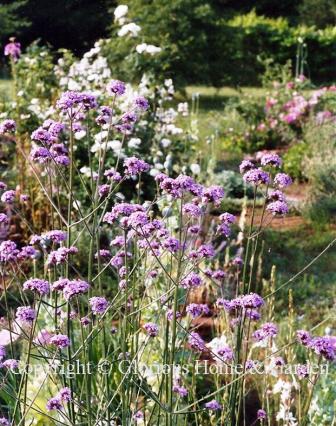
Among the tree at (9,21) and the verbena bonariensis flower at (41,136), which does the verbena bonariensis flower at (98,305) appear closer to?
the verbena bonariensis flower at (41,136)

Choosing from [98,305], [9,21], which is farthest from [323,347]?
[9,21]

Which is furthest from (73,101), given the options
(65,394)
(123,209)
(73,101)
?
(65,394)

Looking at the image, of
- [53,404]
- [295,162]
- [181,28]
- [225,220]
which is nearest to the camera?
[53,404]

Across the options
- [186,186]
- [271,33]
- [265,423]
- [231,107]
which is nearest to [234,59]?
[271,33]

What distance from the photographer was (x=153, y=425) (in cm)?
271

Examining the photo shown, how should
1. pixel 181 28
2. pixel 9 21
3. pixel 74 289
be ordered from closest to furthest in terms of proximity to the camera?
pixel 74 289, pixel 181 28, pixel 9 21

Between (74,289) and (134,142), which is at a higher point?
(74,289)

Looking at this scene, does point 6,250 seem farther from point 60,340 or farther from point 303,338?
Result: point 303,338

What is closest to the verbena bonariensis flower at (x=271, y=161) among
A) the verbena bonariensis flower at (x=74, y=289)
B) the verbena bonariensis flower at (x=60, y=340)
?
the verbena bonariensis flower at (x=74, y=289)

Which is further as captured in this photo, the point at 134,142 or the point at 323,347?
the point at 134,142

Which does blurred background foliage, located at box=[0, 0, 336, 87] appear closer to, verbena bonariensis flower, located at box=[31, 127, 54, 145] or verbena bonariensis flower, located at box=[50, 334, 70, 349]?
verbena bonariensis flower, located at box=[31, 127, 54, 145]

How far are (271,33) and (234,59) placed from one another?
396 cm

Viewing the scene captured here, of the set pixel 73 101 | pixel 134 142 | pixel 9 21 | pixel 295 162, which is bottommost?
pixel 9 21

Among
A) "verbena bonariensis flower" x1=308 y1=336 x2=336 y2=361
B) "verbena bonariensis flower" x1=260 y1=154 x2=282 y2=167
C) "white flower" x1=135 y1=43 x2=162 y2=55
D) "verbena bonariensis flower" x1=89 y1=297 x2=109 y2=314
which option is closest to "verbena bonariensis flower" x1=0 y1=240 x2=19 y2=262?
"verbena bonariensis flower" x1=89 y1=297 x2=109 y2=314
